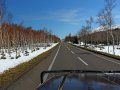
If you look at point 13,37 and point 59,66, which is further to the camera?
point 13,37

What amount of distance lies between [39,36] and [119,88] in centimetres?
10761

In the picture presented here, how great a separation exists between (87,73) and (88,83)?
32.5 inches

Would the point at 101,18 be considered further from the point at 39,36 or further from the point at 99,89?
the point at 39,36

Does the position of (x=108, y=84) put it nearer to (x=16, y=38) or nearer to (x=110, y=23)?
(x=110, y=23)

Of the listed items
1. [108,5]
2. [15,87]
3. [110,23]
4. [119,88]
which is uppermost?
[108,5]

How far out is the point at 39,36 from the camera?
362ft

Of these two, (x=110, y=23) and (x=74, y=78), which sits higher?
(x=110, y=23)

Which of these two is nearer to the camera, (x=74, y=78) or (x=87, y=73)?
(x=74, y=78)

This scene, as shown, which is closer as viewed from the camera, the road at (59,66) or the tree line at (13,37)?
the road at (59,66)

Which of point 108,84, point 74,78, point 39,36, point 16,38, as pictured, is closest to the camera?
point 108,84

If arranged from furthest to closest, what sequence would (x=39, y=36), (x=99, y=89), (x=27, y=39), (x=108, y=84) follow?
(x=39, y=36) → (x=27, y=39) → (x=108, y=84) → (x=99, y=89)

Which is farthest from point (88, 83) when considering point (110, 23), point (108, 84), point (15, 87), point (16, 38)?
point (16, 38)

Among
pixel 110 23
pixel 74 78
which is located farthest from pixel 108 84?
pixel 110 23

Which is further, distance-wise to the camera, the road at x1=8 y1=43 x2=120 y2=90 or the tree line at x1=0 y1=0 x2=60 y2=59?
the tree line at x1=0 y1=0 x2=60 y2=59
